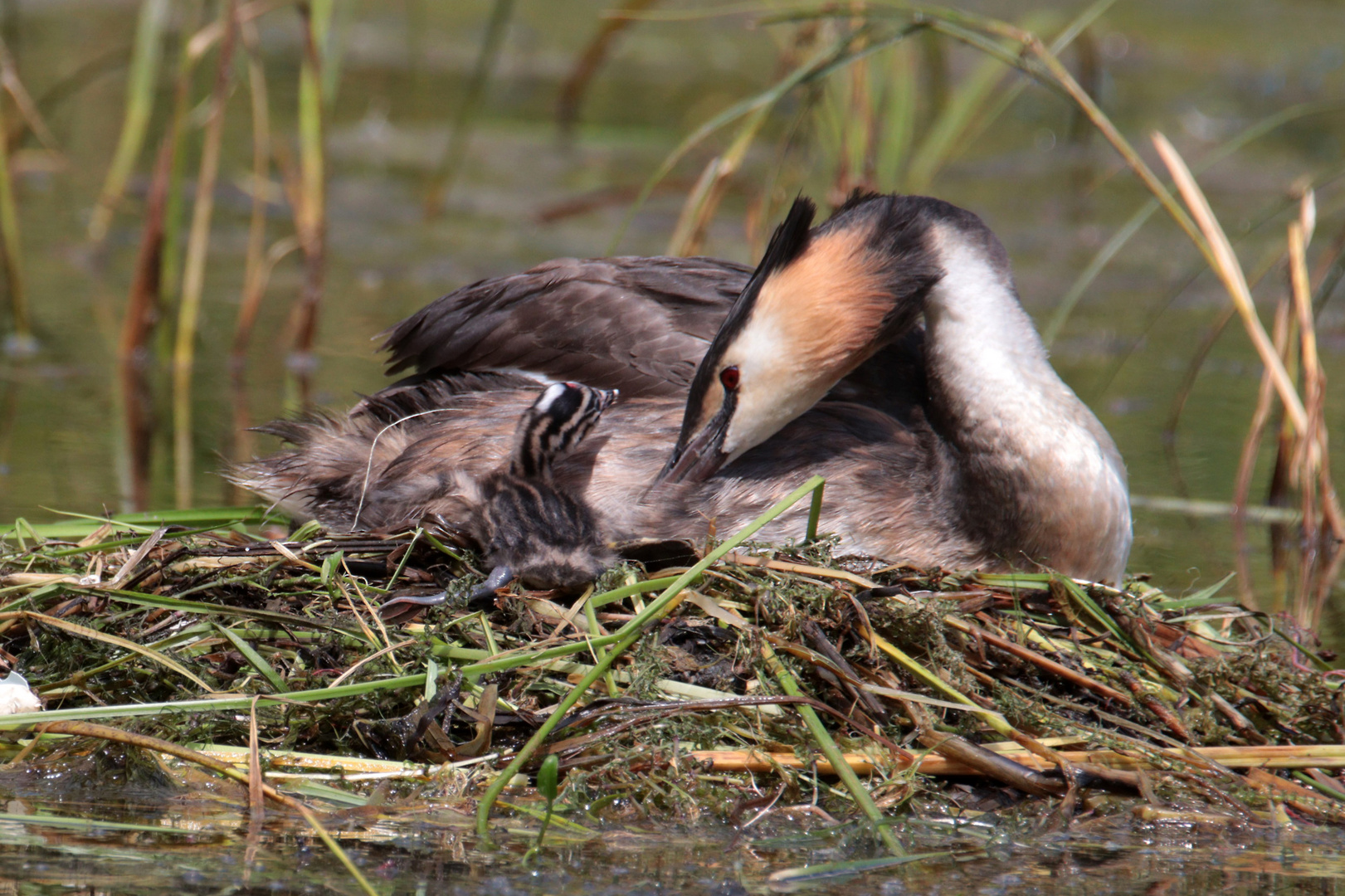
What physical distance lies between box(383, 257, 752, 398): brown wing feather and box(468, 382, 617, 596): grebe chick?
0.66ft

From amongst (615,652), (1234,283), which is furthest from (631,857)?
(1234,283)

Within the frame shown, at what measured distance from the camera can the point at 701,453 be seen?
154 inches

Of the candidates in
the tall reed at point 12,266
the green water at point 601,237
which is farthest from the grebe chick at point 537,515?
the tall reed at point 12,266

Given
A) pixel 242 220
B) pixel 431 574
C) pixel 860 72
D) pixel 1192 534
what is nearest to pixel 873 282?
pixel 431 574

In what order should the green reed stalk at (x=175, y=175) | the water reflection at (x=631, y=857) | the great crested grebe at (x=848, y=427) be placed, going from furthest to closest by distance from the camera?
1. the green reed stalk at (x=175, y=175)
2. the great crested grebe at (x=848, y=427)
3. the water reflection at (x=631, y=857)

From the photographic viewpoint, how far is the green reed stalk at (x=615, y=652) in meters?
2.68

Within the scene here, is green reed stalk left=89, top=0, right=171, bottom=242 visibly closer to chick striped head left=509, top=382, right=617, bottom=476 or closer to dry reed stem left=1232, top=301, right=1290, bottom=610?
chick striped head left=509, top=382, right=617, bottom=476

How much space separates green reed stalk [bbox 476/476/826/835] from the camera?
2.68m

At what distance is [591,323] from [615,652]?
150 cm

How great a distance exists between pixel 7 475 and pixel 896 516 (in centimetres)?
299

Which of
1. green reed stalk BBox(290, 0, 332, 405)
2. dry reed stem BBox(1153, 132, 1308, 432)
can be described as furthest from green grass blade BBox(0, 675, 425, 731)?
green reed stalk BBox(290, 0, 332, 405)

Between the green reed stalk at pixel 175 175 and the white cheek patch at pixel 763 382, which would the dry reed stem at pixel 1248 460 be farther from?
the green reed stalk at pixel 175 175

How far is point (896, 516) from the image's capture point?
391 centimetres

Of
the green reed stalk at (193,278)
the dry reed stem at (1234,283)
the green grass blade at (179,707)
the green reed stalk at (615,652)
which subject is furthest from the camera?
the green reed stalk at (193,278)
